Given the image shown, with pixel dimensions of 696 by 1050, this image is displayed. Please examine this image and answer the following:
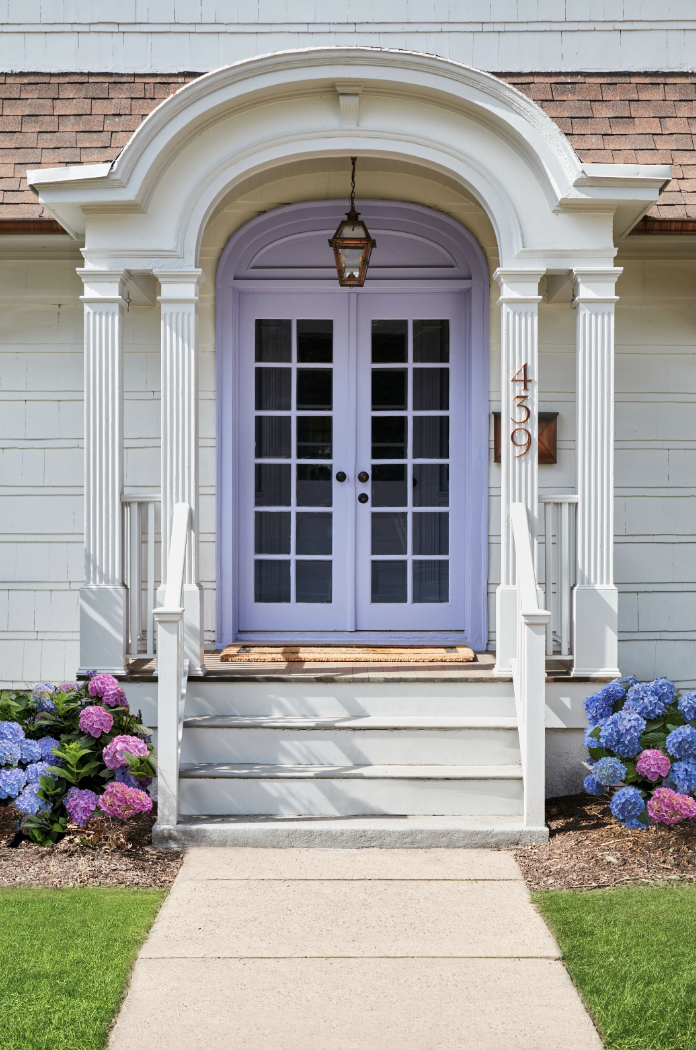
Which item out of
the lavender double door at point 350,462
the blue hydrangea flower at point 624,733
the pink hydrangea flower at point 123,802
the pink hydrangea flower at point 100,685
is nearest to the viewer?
the pink hydrangea flower at point 123,802

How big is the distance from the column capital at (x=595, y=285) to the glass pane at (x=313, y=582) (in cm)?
224

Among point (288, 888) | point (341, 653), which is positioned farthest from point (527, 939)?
point (341, 653)

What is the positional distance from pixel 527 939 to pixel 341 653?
2.32 metres

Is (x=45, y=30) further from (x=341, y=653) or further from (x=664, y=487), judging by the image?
(x=664, y=487)

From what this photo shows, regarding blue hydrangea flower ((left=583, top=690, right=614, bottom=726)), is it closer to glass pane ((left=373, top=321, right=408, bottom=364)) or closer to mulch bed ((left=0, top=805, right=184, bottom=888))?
mulch bed ((left=0, top=805, right=184, bottom=888))

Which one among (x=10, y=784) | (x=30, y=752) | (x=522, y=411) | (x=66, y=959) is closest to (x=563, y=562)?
(x=522, y=411)

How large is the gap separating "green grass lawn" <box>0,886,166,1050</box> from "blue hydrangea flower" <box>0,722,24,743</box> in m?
0.73

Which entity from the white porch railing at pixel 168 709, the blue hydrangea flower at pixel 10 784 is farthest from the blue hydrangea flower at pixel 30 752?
the white porch railing at pixel 168 709

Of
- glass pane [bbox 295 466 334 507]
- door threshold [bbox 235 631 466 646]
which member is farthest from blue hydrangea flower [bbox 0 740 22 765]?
glass pane [bbox 295 466 334 507]

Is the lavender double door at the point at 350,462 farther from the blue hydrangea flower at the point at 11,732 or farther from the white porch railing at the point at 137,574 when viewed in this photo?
the blue hydrangea flower at the point at 11,732

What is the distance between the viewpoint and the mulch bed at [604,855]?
3.78m

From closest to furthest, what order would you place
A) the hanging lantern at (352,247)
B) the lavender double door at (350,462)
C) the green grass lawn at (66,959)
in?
the green grass lawn at (66,959) → the hanging lantern at (352,247) → the lavender double door at (350,462)

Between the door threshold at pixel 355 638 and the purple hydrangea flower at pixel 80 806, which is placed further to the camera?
the door threshold at pixel 355 638

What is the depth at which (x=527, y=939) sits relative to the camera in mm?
3252
